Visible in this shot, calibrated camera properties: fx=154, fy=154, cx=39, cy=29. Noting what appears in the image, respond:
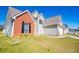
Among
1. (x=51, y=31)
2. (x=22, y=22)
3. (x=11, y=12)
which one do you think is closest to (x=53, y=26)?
(x=51, y=31)

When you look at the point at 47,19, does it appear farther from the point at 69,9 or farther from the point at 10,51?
the point at 10,51

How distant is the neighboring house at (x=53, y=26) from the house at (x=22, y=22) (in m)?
0.09

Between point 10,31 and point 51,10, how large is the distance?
817 mm

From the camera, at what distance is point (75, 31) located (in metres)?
2.77

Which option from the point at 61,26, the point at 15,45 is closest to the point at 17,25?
the point at 15,45

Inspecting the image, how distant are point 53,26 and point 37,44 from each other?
0.44 meters

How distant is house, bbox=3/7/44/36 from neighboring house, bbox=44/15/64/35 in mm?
93

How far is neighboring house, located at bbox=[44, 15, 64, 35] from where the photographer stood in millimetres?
2799

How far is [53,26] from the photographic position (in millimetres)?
2836

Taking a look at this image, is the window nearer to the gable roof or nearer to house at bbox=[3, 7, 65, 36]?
house at bbox=[3, 7, 65, 36]

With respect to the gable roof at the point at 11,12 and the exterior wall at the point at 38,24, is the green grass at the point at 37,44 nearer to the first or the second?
the exterior wall at the point at 38,24

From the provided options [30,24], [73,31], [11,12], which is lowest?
[73,31]

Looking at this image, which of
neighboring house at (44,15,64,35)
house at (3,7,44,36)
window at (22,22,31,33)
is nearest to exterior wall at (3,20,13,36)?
house at (3,7,44,36)

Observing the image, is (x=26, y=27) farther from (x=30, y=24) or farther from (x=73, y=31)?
(x=73, y=31)
